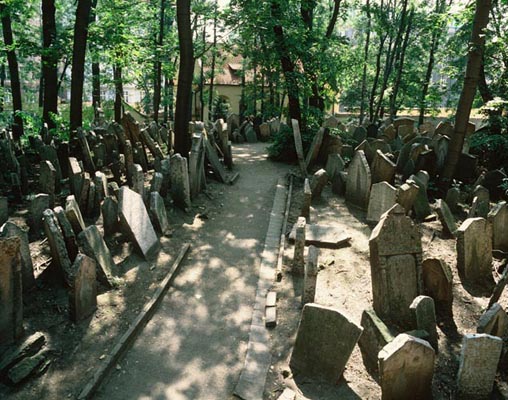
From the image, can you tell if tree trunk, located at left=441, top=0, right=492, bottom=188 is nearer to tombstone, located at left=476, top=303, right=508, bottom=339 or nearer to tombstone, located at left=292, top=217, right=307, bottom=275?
tombstone, located at left=292, top=217, right=307, bottom=275

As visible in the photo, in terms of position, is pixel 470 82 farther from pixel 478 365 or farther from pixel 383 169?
pixel 478 365

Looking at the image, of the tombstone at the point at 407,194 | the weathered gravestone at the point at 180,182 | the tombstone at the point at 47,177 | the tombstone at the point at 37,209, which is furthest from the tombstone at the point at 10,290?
the tombstone at the point at 407,194

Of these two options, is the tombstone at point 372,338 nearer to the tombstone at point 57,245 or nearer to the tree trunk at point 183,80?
the tombstone at point 57,245

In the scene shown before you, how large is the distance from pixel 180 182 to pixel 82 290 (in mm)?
3890

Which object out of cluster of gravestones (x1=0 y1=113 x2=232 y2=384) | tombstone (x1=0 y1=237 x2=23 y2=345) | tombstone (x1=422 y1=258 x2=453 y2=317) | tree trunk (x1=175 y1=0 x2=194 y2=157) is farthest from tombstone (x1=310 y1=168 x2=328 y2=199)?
tombstone (x1=0 y1=237 x2=23 y2=345)

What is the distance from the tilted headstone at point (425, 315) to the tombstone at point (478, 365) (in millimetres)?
590

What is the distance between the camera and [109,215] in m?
6.86

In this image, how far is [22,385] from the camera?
3.99 metres

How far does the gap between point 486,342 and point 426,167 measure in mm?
7795

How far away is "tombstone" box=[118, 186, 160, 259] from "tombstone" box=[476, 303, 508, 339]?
15.1ft

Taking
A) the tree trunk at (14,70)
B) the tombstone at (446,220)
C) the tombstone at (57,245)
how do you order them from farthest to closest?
the tree trunk at (14,70), the tombstone at (446,220), the tombstone at (57,245)

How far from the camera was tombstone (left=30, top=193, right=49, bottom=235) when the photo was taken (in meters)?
6.60

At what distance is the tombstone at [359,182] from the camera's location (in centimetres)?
907

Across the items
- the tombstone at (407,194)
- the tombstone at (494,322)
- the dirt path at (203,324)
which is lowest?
the dirt path at (203,324)
